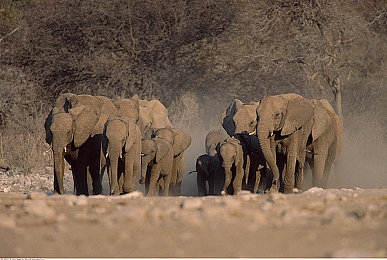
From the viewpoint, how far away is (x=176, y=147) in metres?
17.1

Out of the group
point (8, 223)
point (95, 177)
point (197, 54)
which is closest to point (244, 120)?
point (95, 177)

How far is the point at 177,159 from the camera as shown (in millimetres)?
17469

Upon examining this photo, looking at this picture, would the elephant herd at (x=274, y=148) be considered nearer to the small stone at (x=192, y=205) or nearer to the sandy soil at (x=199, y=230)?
the small stone at (x=192, y=205)

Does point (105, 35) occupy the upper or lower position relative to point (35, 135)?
upper

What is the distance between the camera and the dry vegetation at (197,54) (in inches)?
1059

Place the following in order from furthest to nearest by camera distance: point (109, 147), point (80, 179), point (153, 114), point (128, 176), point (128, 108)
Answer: point (153, 114) → point (128, 108) → point (80, 179) → point (128, 176) → point (109, 147)

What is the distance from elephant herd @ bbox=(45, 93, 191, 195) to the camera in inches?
517

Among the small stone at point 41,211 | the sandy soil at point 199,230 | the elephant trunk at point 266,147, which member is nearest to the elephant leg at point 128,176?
the elephant trunk at point 266,147

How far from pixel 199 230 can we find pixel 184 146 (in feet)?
38.3

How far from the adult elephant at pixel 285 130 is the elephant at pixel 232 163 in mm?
615

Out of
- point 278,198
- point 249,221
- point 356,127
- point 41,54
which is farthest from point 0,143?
point 249,221

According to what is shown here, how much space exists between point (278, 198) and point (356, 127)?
18.9 meters

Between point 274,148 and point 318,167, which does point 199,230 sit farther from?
point 318,167

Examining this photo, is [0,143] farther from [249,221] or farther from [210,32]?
[249,221]
